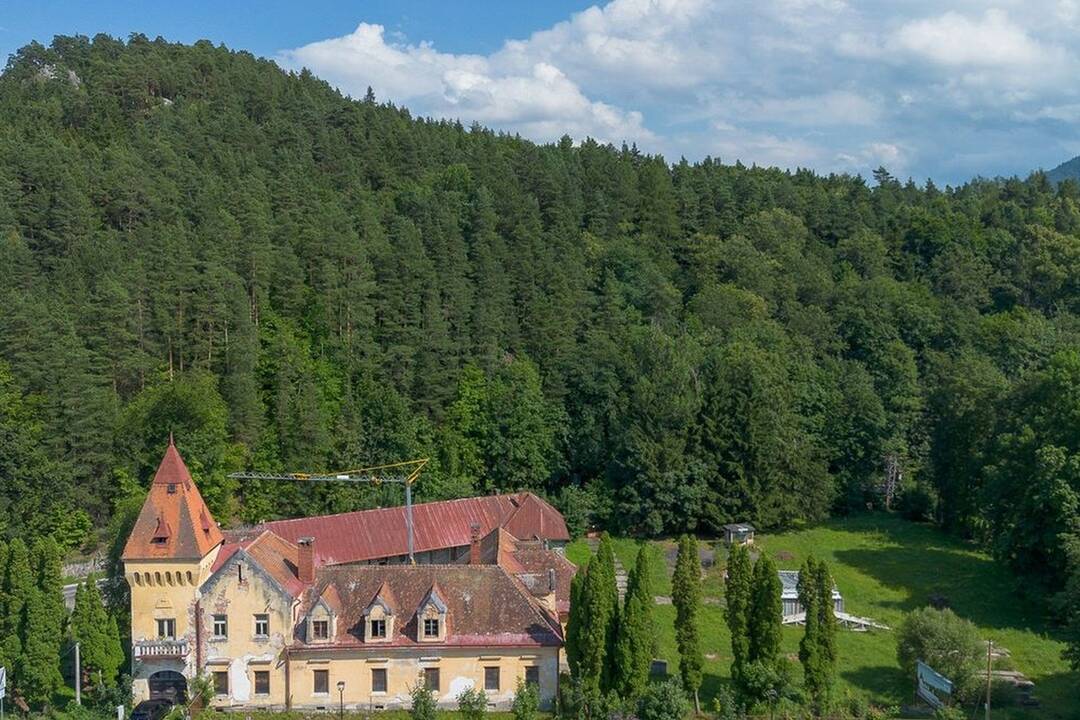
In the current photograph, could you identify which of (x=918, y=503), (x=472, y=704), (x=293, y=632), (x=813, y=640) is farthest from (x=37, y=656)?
(x=918, y=503)

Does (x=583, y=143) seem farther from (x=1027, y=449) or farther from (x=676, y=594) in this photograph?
(x=676, y=594)

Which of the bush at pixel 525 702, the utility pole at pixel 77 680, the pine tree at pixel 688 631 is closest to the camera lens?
the bush at pixel 525 702

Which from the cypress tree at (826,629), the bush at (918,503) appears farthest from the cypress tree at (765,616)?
the bush at (918,503)

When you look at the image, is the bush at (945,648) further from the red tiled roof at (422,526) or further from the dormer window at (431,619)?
the red tiled roof at (422,526)

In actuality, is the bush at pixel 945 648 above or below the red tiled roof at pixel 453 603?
below

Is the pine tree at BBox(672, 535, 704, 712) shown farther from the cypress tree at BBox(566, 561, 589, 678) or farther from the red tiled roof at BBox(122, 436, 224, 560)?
the red tiled roof at BBox(122, 436, 224, 560)

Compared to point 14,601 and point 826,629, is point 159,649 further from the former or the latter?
point 826,629

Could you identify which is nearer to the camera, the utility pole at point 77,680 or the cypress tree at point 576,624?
the cypress tree at point 576,624
